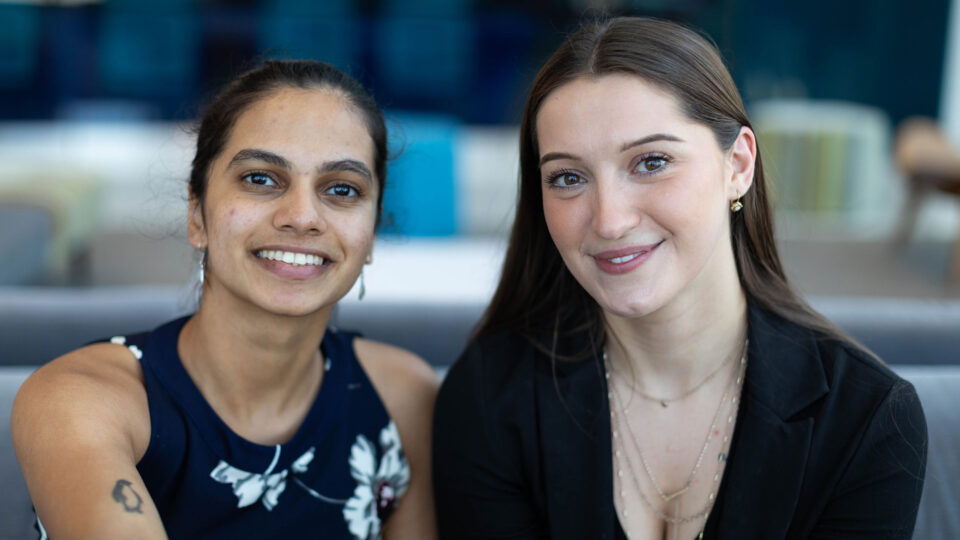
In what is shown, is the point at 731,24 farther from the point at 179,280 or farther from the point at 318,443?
the point at 318,443

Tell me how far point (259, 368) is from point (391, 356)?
302 millimetres

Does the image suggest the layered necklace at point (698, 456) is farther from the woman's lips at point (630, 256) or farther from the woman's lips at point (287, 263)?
the woman's lips at point (287, 263)

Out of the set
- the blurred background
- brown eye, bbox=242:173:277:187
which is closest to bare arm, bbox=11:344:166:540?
brown eye, bbox=242:173:277:187

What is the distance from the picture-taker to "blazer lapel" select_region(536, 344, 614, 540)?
1.56m

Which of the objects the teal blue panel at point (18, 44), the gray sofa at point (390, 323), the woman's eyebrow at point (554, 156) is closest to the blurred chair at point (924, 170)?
the gray sofa at point (390, 323)

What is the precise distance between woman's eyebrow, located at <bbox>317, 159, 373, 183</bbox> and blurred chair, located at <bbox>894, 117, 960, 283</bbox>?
15.9 ft

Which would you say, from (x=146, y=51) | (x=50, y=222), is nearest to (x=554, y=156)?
(x=50, y=222)

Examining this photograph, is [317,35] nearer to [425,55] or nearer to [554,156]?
[425,55]

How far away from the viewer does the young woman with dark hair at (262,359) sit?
1.49 metres

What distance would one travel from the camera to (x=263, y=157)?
1.52 metres

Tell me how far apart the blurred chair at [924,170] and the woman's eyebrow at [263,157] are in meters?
4.96

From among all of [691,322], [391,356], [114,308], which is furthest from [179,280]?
[691,322]

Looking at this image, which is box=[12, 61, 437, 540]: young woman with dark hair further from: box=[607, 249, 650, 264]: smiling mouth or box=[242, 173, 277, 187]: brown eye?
box=[607, 249, 650, 264]: smiling mouth

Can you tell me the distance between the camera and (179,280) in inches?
212
